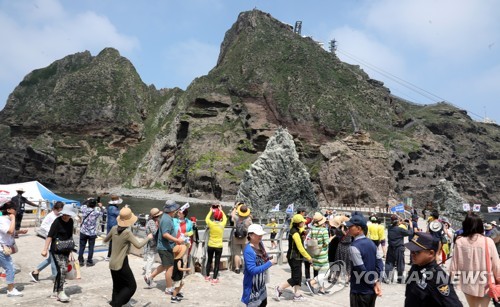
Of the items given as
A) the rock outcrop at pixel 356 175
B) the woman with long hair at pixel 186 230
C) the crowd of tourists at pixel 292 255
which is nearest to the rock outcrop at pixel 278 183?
the rock outcrop at pixel 356 175

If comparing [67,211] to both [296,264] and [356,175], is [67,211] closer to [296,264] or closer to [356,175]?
[296,264]

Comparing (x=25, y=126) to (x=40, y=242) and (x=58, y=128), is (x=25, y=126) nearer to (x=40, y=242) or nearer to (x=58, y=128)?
(x=58, y=128)

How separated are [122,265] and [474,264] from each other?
5.28 meters

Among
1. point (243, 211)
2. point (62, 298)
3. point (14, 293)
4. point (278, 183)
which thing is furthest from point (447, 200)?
point (14, 293)

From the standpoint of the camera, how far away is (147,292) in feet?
26.1

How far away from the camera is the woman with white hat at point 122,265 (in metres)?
6.00

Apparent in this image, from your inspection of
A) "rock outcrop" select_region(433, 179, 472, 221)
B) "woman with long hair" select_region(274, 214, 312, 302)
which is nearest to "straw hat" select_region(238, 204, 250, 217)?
"woman with long hair" select_region(274, 214, 312, 302)

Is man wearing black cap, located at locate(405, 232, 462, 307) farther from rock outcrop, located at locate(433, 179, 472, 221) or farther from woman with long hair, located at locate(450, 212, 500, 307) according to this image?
rock outcrop, located at locate(433, 179, 472, 221)

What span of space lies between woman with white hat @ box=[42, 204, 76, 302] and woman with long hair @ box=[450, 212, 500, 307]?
6.58 meters

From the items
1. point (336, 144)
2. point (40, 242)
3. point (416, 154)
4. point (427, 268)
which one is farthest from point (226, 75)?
point (427, 268)

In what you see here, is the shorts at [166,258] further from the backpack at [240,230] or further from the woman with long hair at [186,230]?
the backpack at [240,230]

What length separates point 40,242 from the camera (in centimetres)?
1373

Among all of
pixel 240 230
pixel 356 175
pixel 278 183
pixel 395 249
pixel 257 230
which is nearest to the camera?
pixel 257 230

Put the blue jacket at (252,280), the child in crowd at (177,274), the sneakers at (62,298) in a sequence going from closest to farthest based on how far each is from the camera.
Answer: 1. the blue jacket at (252,280)
2. the sneakers at (62,298)
3. the child in crowd at (177,274)
